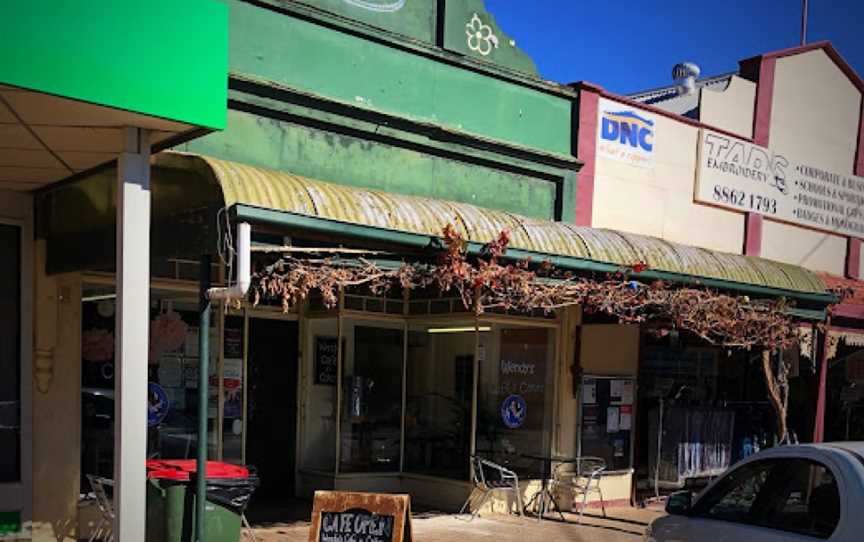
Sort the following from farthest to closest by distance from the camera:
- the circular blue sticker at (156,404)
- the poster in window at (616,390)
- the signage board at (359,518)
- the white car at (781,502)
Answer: the poster in window at (616,390), the circular blue sticker at (156,404), the signage board at (359,518), the white car at (781,502)

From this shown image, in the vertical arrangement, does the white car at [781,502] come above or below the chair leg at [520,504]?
above

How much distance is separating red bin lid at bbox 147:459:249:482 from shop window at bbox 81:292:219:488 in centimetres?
148

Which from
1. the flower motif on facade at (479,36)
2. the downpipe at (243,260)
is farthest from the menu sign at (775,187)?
the downpipe at (243,260)

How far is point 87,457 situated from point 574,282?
503cm

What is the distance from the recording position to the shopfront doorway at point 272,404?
34.3 ft

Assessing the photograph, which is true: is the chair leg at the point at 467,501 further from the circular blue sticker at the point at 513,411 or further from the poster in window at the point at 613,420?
the poster in window at the point at 613,420

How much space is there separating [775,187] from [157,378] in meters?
10.1

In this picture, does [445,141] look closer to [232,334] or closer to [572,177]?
[572,177]

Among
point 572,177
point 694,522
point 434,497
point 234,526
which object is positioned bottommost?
point 434,497

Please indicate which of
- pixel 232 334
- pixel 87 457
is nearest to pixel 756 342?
pixel 232 334

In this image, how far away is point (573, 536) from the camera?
974 cm

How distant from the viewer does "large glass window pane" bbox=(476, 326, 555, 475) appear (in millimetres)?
11281

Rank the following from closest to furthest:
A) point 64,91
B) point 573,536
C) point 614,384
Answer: point 64,91 < point 573,536 < point 614,384

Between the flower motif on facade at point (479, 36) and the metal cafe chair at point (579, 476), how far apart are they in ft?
17.0
